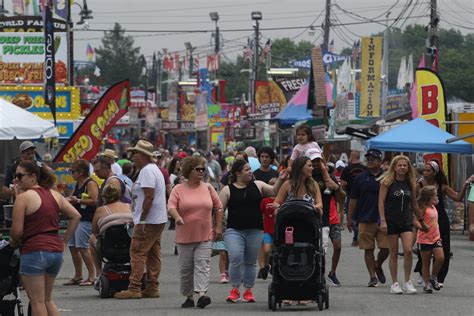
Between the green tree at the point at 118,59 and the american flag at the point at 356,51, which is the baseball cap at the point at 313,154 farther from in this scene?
the green tree at the point at 118,59

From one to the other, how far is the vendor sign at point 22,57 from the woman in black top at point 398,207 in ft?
75.9

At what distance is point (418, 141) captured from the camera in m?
24.5

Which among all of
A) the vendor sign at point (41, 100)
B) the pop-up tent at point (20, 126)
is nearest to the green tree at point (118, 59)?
the vendor sign at point (41, 100)

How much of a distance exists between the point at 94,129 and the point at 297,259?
1337cm

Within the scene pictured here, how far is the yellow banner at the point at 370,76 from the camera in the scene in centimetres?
3941

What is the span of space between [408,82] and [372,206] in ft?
140

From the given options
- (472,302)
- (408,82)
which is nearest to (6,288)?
(472,302)

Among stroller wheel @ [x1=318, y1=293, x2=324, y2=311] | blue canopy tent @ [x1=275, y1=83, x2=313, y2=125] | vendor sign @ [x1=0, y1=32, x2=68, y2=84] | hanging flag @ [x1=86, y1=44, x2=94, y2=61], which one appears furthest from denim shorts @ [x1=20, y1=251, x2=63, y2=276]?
hanging flag @ [x1=86, y1=44, x2=94, y2=61]

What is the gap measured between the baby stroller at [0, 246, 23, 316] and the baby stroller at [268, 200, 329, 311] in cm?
304

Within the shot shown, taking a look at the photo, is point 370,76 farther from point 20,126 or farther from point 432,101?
point 20,126

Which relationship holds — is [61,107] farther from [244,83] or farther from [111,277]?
[244,83]

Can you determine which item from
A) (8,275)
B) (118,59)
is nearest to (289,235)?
(8,275)

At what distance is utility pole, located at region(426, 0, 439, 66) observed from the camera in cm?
3644

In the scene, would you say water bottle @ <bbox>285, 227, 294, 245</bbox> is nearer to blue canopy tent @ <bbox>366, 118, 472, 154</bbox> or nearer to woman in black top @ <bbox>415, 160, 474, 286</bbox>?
woman in black top @ <bbox>415, 160, 474, 286</bbox>
